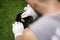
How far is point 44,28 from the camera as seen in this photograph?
2.72 ft

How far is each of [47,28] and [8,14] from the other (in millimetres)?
1121

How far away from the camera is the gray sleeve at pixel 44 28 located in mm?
828

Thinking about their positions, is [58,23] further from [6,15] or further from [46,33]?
[6,15]

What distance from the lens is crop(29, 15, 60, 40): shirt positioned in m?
0.83

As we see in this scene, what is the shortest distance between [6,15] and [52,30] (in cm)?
112

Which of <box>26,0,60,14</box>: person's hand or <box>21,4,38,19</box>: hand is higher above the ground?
<box>26,0,60,14</box>: person's hand

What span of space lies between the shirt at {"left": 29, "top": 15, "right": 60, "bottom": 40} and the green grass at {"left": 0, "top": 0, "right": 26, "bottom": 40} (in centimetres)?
94

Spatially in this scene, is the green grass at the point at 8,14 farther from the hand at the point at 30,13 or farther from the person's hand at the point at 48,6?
the person's hand at the point at 48,6

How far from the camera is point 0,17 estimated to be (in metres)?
1.90

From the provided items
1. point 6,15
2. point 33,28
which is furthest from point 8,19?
point 33,28

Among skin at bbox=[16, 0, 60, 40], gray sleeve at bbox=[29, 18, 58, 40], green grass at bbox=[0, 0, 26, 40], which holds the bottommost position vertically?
green grass at bbox=[0, 0, 26, 40]

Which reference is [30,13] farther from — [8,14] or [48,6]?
[8,14]

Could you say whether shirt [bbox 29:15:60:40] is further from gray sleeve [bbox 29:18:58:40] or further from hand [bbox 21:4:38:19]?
hand [bbox 21:4:38:19]

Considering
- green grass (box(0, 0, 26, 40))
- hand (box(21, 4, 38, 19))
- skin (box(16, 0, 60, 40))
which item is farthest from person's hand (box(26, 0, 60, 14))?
green grass (box(0, 0, 26, 40))
